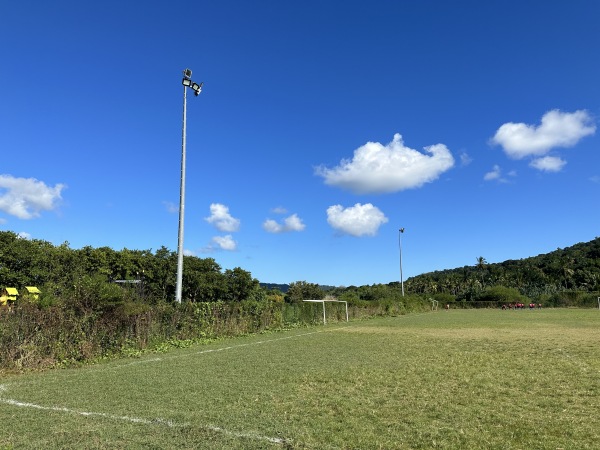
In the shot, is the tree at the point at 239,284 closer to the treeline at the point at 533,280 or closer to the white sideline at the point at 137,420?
the treeline at the point at 533,280

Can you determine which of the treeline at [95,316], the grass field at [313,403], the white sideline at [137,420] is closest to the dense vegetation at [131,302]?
the treeline at [95,316]

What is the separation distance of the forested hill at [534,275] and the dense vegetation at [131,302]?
73cm

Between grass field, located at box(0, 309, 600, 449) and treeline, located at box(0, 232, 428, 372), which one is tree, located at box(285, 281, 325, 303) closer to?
treeline, located at box(0, 232, 428, 372)

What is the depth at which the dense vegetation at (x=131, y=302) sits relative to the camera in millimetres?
9664

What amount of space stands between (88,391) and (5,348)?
3179 mm

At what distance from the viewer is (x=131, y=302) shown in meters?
12.1

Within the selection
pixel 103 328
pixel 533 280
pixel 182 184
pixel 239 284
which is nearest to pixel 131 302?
pixel 103 328

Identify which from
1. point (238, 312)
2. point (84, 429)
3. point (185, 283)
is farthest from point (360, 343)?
point (185, 283)

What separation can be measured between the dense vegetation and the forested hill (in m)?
0.73

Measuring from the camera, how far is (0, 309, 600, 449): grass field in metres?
4.38

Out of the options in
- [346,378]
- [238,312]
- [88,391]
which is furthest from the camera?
[238,312]

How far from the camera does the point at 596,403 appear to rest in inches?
220

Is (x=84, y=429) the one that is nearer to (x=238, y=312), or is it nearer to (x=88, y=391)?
(x=88, y=391)

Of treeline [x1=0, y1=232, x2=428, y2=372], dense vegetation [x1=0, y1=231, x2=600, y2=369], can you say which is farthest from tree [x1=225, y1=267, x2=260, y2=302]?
treeline [x1=0, y1=232, x2=428, y2=372]
